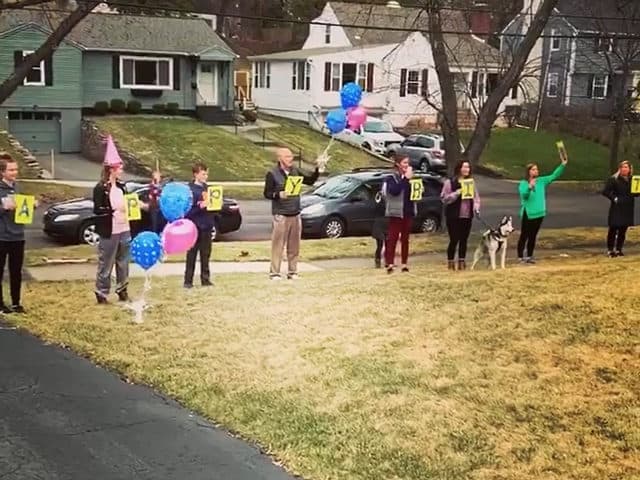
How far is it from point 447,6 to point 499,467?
60.9 feet

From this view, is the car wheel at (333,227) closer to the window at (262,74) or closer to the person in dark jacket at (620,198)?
the person in dark jacket at (620,198)

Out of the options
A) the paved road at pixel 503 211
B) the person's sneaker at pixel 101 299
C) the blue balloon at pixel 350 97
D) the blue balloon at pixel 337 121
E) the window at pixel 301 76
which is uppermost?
the window at pixel 301 76

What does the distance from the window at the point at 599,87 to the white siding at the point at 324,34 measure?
16.0 meters

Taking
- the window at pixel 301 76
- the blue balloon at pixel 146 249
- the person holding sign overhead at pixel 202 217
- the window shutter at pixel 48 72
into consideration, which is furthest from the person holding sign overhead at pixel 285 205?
the window at pixel 301 76

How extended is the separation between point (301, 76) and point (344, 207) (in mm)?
31325

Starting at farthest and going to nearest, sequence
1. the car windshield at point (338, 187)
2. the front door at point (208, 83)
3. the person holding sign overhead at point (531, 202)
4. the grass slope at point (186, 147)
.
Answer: the front door at point (208, 83) < the grass slope at point (186, 147) < the car windshield at point (338, 187) < the person holding sign overhead at point (531, 202)

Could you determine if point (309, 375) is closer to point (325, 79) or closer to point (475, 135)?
point (475, 135)

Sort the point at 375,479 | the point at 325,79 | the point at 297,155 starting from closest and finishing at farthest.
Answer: the point at 375,479, the point at 297,155, the point at 325,79

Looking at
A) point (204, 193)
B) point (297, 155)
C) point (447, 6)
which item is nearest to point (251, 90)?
point (297, 155)

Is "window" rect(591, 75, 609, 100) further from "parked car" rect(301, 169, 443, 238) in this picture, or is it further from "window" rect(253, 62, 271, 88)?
"parked car" rect(301, 169, 443, 238)

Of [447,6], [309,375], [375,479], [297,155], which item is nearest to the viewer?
[375,479]

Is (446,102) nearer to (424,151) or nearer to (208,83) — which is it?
(424,151)

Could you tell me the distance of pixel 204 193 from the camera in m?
11.0

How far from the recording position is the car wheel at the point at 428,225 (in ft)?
68.4
